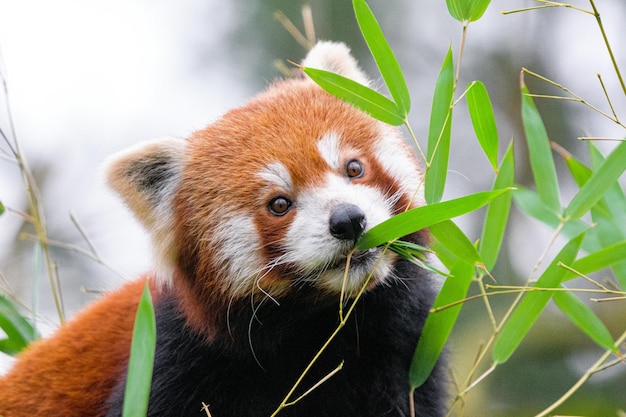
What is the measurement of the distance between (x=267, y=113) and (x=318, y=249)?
66 cm

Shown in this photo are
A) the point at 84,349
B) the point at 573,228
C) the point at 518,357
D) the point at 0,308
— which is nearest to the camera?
the point at 573,228

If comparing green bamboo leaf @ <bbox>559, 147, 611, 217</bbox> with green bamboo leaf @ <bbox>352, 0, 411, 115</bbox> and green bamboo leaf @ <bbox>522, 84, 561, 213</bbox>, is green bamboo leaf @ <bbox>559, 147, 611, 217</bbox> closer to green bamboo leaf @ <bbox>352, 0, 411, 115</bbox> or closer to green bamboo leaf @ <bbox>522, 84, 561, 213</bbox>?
green bamboo leaf @ <bbox>522, 84, 561, 213</bbox>

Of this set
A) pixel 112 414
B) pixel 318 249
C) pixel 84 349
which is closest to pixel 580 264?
pixel 318 249

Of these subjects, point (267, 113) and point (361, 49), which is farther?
point (361, 49)

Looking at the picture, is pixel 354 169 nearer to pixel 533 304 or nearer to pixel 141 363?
pixel 533 304

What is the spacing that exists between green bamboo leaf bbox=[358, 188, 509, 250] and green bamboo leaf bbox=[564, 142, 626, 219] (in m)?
0.42

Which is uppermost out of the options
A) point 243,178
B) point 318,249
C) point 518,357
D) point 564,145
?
point 243,178

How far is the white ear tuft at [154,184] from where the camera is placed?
276 centimetres

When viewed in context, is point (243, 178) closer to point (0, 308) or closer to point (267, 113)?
point (267, 113)

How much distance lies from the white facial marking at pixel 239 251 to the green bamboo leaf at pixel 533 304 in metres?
0.84

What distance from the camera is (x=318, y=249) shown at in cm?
232

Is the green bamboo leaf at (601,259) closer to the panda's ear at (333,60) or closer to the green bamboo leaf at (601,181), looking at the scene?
the green bamboo leaf at (601,181)

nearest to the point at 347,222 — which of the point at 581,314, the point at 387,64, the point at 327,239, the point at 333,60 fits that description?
the point at 327,239

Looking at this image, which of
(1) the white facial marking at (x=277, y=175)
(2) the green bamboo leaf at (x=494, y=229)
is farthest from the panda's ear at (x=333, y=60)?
(2) the green bamboo leaf at (x=494, y=229)
